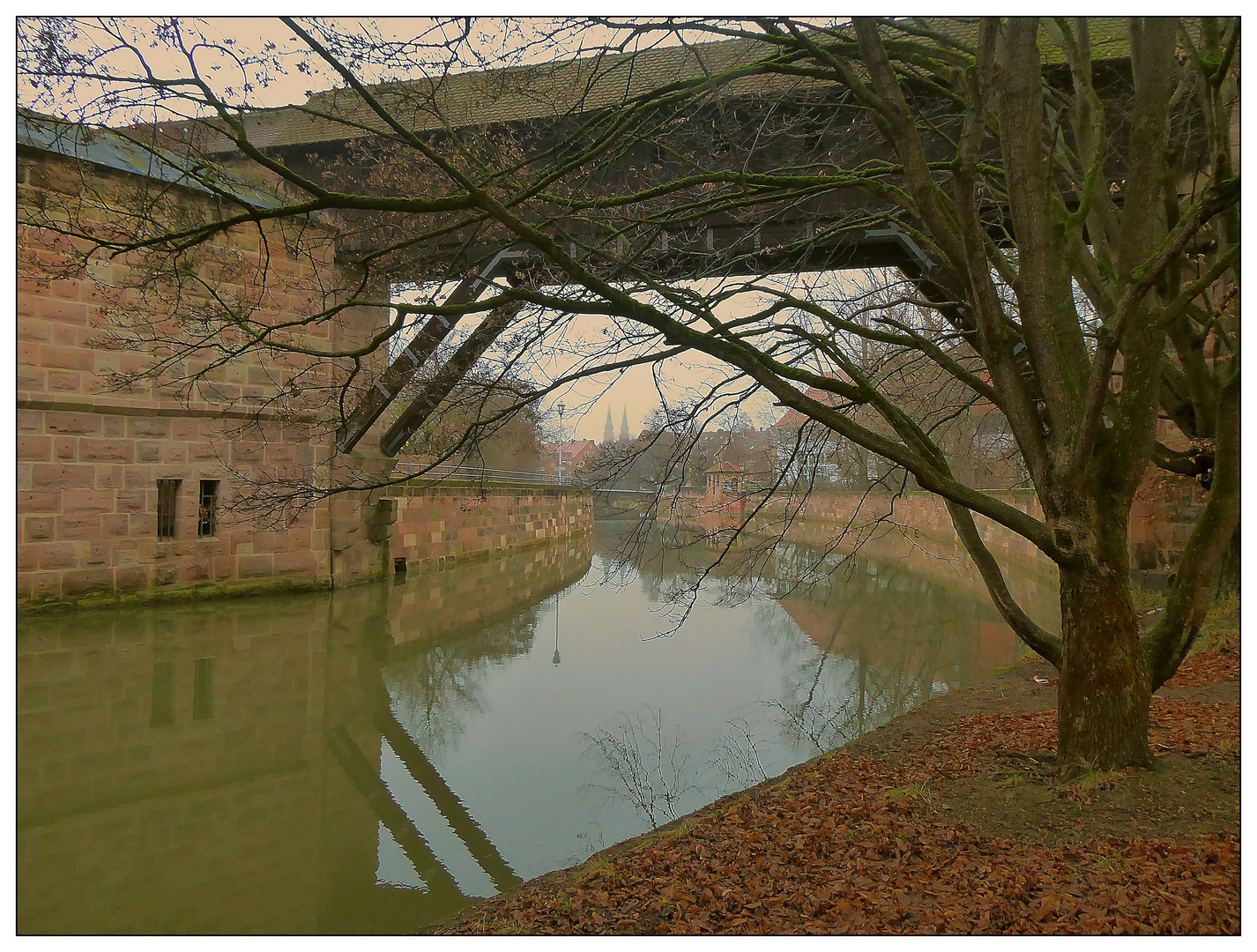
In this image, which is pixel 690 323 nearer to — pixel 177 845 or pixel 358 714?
pixel 177 845

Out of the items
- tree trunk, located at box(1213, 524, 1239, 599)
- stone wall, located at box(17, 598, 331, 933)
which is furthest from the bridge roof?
tree trunk, located at box(1213, 524, 1239, 599)

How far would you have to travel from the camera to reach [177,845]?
384 cm

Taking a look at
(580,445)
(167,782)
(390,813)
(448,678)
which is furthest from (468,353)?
(580,445)

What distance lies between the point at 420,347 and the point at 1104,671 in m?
6.02

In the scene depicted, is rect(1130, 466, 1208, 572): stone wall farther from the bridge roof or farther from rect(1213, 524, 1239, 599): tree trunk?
the bridge roof

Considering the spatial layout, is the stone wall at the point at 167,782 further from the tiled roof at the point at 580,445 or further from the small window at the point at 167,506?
the tiled roof at the point at 580,445

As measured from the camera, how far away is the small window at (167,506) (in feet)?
31.6

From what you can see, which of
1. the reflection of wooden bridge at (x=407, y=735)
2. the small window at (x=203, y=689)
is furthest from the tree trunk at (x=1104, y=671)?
the small window at (x=203, y=689)

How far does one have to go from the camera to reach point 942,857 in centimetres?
274

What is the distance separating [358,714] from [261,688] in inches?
43.0

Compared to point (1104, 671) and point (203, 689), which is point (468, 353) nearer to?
point (203, 689)

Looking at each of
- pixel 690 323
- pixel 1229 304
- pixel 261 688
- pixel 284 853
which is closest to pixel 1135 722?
pixel 690 323

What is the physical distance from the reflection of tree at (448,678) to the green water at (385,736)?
0.04 meters

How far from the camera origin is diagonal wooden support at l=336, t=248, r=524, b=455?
684 centimetres
